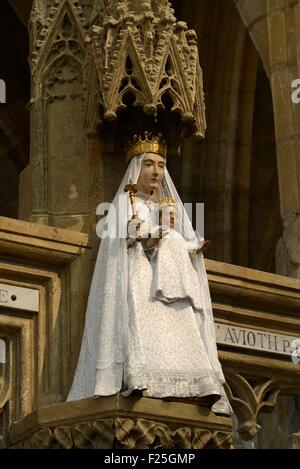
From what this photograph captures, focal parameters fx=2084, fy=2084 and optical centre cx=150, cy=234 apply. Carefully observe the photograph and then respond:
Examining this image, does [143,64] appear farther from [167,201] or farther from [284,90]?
[284,90]

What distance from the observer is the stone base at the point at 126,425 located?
34.7ft

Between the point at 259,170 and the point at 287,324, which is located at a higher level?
the point at 259,170

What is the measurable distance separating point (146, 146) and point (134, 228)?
1.86ft

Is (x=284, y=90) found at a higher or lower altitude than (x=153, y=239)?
higher

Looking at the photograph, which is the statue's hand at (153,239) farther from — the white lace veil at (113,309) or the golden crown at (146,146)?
the golden crown at (146,146)

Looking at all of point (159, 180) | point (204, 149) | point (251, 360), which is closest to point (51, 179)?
point (159, 180)

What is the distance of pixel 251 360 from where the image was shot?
40.3 ft

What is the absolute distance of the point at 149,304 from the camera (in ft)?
36.3

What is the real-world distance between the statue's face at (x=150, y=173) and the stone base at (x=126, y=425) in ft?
4.59

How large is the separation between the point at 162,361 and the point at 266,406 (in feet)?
5.70

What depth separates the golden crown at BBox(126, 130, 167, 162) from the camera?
1165 cm

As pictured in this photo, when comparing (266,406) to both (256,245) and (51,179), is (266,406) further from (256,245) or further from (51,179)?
(256,245)

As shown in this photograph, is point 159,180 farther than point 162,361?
Yes

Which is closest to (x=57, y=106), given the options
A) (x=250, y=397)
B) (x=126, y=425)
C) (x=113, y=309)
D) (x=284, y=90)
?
(x=113, y=309)
